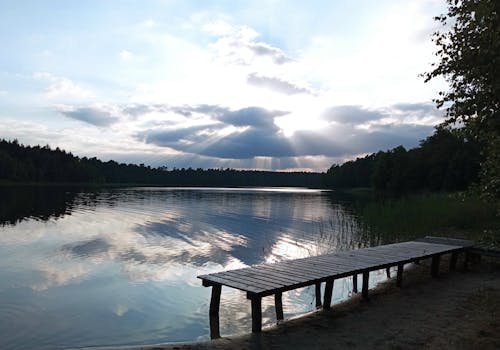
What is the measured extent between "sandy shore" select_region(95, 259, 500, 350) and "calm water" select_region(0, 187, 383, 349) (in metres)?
1.48

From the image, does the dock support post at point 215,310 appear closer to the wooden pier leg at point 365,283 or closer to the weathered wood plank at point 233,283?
the weathered wood plank at point 233,283

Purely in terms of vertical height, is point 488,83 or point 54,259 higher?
point 488,83

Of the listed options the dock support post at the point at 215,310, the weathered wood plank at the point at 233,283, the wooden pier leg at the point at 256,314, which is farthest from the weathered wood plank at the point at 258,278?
the dock support post at the point at 215,310

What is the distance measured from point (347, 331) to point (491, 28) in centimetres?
550

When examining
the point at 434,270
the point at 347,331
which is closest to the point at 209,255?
the point at 434,270

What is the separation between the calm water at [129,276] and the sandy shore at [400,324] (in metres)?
1.48

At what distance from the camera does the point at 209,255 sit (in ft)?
57.2

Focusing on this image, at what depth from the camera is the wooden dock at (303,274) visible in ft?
24.5

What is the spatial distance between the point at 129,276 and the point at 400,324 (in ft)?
29.5

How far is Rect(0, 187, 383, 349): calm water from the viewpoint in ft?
29.0

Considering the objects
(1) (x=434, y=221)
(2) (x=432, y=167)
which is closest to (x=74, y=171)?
(2) (x=432, y=167)

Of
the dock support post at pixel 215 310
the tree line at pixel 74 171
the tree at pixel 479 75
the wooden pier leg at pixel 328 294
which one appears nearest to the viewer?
the tree at pixel 479 75

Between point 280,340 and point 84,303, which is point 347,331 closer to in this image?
point 280,340

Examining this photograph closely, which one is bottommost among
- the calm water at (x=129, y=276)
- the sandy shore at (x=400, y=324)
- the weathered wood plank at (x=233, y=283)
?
the calm water at (x=129, y=276)
